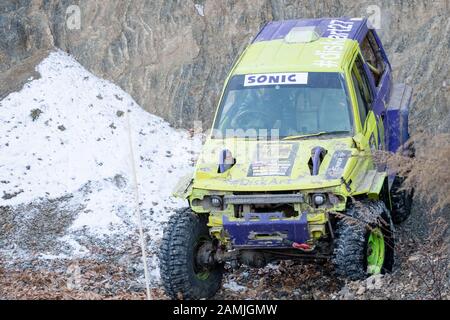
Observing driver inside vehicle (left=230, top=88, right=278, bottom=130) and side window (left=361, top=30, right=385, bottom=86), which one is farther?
side window (left=361, top=30, right=385, bottom=86)

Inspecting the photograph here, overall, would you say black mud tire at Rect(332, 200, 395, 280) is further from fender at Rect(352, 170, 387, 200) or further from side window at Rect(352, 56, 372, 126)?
side window at Rect(352, 56, 372, 126)

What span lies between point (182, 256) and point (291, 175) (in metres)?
1.38

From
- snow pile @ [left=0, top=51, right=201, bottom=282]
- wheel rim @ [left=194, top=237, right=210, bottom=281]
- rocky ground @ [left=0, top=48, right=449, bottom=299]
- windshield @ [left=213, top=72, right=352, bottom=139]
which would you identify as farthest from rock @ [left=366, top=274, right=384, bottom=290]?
snow pile @ [left=0, top=51, right=201, bottom=282]

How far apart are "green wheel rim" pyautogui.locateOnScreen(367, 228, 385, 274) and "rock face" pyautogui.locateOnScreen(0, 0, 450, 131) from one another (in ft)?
19.1

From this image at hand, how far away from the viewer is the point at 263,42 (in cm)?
1162

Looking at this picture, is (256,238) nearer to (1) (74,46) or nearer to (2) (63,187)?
(2) (63,187)

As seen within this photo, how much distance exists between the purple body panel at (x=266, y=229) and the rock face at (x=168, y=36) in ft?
21.1

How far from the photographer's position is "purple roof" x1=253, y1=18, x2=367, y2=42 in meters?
11.6

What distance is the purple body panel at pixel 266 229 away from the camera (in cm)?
927

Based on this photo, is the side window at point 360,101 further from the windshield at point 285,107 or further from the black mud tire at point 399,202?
the black mud tire at point 399,202

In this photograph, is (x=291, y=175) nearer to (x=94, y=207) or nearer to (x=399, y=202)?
(x=399, y=202)

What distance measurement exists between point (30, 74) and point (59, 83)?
1.82ft

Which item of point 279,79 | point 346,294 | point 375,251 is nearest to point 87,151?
point 279,79

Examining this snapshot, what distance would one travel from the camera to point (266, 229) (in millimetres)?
9344
